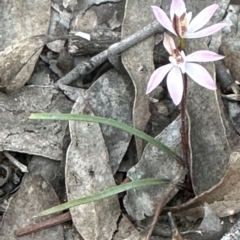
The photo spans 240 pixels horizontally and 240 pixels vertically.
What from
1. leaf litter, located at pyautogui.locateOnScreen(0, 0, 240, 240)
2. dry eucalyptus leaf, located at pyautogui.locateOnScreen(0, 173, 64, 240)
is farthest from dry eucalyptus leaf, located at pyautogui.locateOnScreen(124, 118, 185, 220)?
dry eucalyptus leaf, located at pyautogui.locateOnScreen(0, 173, 64, 240)

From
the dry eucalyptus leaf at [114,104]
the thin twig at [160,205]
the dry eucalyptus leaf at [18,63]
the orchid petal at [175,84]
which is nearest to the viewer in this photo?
the orchid petal at [175,84]

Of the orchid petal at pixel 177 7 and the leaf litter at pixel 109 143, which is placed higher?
the orchid petal at pixel 177 7

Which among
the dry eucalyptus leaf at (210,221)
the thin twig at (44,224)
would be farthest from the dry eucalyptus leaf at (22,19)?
the dry eucalyptus leaf at (210,221)

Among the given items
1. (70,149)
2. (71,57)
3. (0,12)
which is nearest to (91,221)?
(70,149)

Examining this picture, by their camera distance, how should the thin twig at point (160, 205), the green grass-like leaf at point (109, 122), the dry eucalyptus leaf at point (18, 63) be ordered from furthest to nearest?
the dry eucalyptus leaf at point (18, 63), the thin twig at point (160, 205), the green grass-like leaf at point (109, 122)

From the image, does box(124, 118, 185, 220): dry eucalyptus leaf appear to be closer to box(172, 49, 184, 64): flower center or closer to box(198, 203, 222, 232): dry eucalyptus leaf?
box(198, 203, 222, 232): dry eucalyptus leaf

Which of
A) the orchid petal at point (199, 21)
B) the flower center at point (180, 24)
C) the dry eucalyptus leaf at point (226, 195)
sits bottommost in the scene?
the dry eucalyptus leaf at point (226, 195)

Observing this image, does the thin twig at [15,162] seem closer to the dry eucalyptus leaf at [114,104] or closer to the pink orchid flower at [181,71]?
the dry eucalyptus leaf at [114,104]

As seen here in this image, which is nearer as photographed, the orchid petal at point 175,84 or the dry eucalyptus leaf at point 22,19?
the orchid petal at point 175,84
